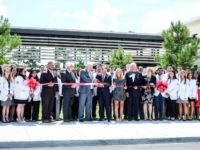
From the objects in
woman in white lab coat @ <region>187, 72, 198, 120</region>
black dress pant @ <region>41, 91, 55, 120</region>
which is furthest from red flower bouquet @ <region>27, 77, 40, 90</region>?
woman in white lab coat @ <region>187, 72, 198, 120</region>

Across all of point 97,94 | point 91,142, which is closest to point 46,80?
point 97,94

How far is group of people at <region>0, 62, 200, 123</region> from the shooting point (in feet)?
50.5

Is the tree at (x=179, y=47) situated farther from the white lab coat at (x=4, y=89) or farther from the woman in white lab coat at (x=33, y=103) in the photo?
the white lab coat at (x=4, y=89)

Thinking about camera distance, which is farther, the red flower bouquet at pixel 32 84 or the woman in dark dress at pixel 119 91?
the woman in dark dress at pixel 119 91

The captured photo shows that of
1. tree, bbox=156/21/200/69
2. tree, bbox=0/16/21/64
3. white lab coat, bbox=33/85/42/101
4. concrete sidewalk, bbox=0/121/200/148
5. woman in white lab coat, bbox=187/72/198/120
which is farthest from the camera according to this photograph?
tree, bbox=156/21/200/69

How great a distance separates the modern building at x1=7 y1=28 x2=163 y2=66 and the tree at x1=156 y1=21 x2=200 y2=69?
5241mm

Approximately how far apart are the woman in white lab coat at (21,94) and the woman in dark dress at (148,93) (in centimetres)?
436

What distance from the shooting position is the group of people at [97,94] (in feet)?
50.5

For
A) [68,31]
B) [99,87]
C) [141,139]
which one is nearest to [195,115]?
[99,87]

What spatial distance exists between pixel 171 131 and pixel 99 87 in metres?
3.92

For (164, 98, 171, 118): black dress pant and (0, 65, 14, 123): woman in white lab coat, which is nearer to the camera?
(0, 65, 14, 123): woman in white lab coat

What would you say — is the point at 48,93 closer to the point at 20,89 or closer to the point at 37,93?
the point at 37,93

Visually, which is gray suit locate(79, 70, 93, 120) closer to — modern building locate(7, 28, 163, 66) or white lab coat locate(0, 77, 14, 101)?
white lab coat locate(0, 77, 14, 101)

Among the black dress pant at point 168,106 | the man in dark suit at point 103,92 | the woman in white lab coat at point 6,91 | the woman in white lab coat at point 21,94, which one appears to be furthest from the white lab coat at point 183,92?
the woman in white lab coat at point 6,91
